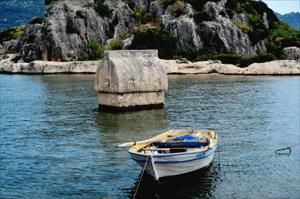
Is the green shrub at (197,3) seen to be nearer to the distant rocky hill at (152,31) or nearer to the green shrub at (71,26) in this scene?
the distant rocky hill at (152,31)

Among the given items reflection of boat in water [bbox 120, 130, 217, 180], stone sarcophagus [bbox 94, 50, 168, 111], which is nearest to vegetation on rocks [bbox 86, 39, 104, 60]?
stone sarcophagus [bbox 94, 50, 168, 111]

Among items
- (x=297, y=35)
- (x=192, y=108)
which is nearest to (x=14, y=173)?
(x=192, y=108)

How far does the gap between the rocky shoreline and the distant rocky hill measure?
575cm

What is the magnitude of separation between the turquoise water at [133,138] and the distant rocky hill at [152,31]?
52583 millimetres

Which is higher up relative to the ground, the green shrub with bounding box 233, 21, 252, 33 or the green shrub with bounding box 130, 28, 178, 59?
the green shrub with bounding box 233, 21, 252, 33

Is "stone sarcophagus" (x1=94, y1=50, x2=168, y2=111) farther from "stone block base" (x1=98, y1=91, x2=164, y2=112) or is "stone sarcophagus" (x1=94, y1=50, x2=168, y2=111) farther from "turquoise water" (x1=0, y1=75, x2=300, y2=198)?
"turquoise water" (x1=0, y1=75, x2=300, y2=198)

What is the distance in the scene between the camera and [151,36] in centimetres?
12262

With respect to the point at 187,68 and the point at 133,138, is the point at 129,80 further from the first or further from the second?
the point at 187,68

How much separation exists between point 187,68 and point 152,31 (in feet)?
52.1

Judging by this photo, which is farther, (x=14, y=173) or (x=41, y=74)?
(x=41, y=74)

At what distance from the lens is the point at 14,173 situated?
103 feet

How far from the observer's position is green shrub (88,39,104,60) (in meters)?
132

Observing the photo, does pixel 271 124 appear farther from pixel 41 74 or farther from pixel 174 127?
pixel 41 74

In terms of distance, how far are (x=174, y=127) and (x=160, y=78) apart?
10583 mm
